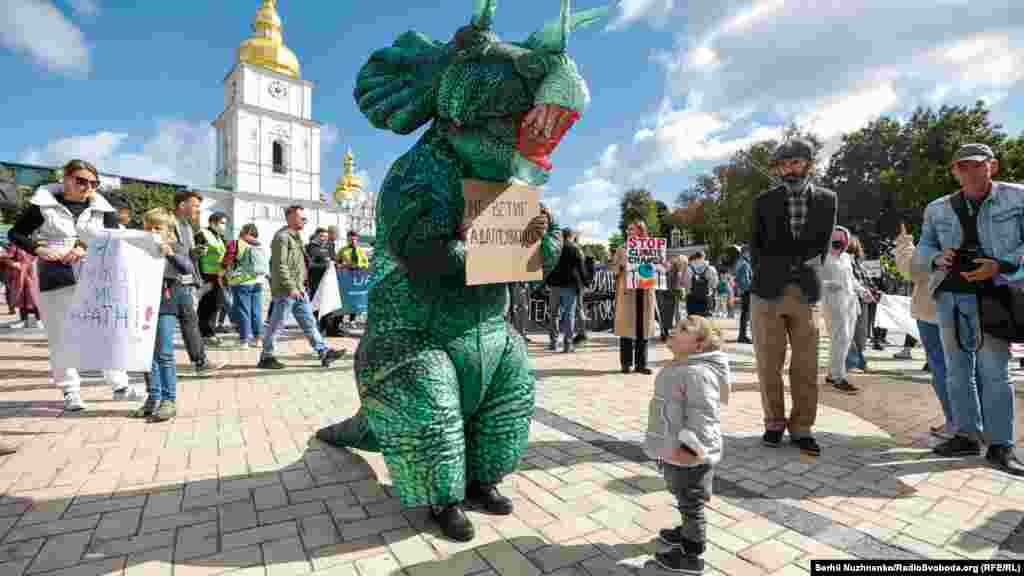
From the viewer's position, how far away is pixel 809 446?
314 centimetres

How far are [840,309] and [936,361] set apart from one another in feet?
4.12

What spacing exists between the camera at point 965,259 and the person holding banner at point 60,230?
5811mm

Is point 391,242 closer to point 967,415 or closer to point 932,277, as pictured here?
point 932,277

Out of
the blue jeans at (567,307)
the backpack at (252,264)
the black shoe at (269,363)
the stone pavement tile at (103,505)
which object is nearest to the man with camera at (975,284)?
the blue jeans at (567,307)

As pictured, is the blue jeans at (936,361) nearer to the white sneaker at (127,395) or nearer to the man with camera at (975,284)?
the man with camera at (975,284)

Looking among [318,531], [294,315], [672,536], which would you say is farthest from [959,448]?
[294,315]

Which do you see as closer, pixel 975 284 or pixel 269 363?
pixel 975 284

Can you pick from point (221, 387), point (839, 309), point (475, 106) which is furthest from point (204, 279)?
point (839, 309)

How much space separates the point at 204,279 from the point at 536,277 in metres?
6.92

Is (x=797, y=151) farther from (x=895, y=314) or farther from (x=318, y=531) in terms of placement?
(x=895, y=314)

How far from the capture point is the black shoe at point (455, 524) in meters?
2.03

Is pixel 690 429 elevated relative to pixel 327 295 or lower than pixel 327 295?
lower

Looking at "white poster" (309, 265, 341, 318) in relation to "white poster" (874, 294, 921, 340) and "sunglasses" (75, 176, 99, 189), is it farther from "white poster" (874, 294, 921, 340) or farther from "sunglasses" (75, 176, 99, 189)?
"white poster" (874, 294, 921, 340)

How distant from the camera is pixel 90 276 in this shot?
130 inches
